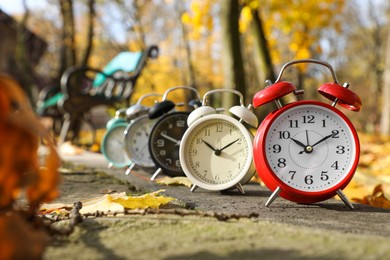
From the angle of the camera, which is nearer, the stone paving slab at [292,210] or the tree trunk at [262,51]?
the stone paving slab at [292,210]

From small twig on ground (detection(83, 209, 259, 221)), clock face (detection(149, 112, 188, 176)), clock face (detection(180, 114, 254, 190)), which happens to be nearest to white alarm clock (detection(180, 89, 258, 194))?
clock face (detection(180, 114, 254, 190))

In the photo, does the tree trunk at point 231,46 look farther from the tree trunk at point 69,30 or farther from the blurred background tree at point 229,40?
the tree trunk at point 69,30

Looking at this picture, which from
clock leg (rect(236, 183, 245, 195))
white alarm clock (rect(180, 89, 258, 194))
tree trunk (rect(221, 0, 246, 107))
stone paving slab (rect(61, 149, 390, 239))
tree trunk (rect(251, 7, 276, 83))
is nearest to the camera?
stone paving slab (rect(61, 149, 390, 239))

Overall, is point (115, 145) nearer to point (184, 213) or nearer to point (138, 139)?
point (138, 139)

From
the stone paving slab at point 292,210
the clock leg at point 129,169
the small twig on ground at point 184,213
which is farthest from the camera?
the clock leg at point 129,169

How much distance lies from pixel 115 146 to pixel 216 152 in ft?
6.22

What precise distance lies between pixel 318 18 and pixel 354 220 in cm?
1053

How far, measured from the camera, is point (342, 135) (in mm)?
2721

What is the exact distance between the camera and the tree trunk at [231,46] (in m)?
6.98

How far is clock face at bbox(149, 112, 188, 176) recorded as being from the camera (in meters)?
3.81

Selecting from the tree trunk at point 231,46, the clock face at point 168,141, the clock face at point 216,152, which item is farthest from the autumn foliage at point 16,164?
the tree trunk at point 231,46

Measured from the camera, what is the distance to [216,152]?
3102 mm

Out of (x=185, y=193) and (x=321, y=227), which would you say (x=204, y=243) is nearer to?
(x=321, y=227)

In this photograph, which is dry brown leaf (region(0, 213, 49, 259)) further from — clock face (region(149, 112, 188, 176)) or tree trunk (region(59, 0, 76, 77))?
tree trunk (region(59, 0, 76, 77))
